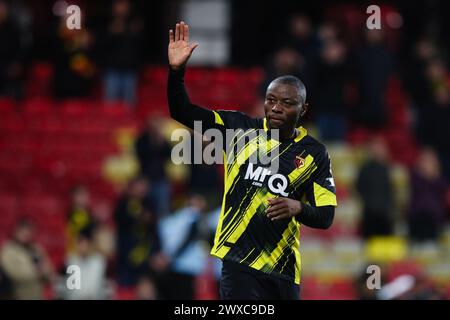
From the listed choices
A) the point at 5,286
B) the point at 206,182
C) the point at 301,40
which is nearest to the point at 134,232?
the point at 206,182

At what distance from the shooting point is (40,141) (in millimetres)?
19219

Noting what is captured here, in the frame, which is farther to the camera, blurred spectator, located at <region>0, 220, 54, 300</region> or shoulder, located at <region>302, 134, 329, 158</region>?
blurred spectator, located at <region>0, 220, 54, 300</region>

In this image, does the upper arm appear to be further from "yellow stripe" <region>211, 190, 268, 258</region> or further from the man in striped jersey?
"yellow stripe" <region>211, 190, 268, 258</region>

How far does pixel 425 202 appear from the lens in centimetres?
1703

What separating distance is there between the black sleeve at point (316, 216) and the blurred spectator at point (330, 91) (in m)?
9.86

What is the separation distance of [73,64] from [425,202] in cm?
626

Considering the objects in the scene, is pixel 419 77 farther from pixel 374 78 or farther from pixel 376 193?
pixel 376 193

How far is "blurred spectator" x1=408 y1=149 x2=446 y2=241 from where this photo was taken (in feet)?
55.9

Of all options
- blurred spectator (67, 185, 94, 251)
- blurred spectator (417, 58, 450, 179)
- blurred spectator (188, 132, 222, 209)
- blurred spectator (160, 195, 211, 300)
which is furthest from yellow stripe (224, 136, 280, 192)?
blurred spectator (417, 58, 450, 179)

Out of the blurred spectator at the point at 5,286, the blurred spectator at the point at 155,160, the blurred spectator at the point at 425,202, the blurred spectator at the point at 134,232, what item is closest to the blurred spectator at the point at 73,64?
the blurred spectator at the point at 155,160

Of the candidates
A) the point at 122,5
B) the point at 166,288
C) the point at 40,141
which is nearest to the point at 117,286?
the point at 166,288

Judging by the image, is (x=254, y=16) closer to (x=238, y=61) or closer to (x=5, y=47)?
(x=238, y=61)

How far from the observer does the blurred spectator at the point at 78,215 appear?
53.1 ft

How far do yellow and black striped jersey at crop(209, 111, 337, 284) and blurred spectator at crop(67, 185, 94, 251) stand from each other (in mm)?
7843
